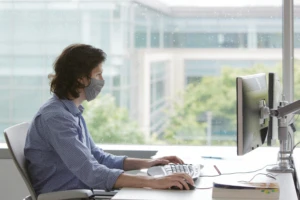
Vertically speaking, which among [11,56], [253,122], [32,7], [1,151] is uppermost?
[32,7]

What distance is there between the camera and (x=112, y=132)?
429 cm

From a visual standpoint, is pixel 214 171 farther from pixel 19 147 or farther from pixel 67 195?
pixel 19 147

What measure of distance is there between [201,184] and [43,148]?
28.7 inches

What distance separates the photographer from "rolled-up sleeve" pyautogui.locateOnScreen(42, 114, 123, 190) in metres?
2.64

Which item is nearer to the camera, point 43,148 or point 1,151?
point 43,148

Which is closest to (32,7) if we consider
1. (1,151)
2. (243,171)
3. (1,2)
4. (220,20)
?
(1,2)

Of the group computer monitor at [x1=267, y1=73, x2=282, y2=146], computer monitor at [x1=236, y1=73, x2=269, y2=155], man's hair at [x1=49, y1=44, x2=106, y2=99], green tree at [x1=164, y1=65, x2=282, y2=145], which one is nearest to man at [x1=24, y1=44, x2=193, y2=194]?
man's hair at [x1=49, y1=44, x2=106, y2=99]

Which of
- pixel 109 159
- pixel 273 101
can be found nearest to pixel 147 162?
pixel 109 159

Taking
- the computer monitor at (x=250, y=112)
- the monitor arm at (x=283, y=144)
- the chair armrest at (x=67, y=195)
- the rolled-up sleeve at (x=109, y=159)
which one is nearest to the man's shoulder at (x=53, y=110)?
the chair armrest at (x=67, y=195)

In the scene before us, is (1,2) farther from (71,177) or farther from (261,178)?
(261,178)

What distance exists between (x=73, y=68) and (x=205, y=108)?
146 centimetres

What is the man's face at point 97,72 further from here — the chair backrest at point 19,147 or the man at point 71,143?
the chair backrest at point 19,147

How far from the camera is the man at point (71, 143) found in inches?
104

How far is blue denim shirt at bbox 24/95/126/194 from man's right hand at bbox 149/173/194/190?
18 cm
